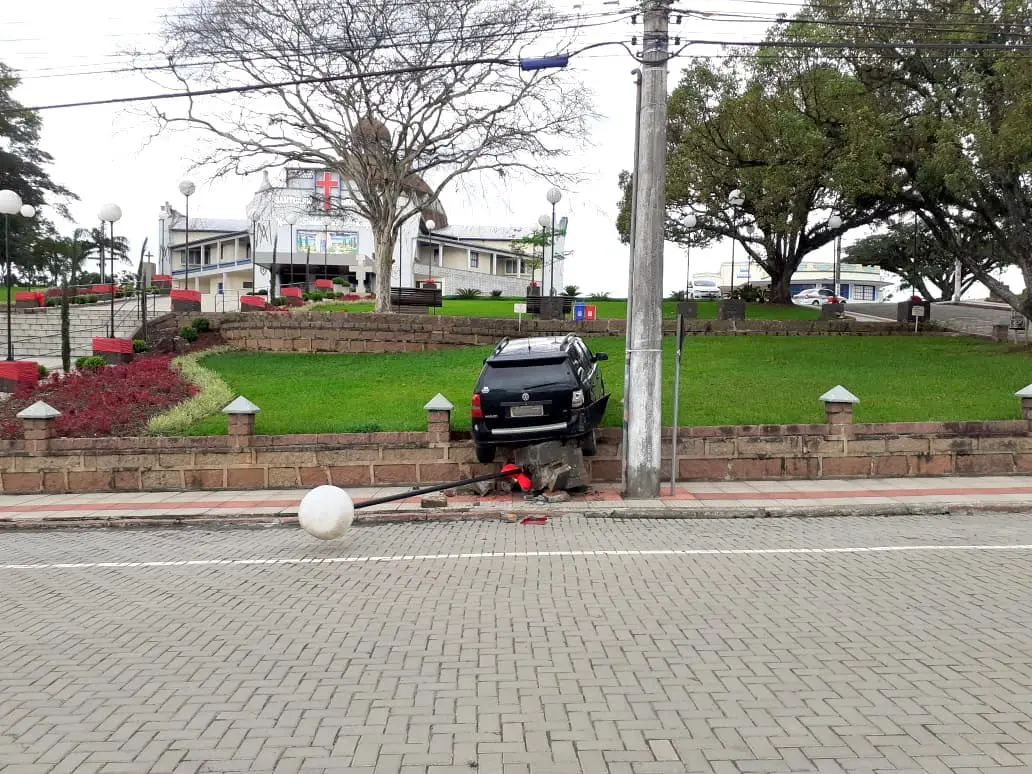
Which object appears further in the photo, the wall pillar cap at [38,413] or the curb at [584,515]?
the wall pillar cap at [38,413]

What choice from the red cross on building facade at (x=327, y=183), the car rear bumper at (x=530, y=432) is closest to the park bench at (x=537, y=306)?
the car rear bumper at (x=530, y=432)

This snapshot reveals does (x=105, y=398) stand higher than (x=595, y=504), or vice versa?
(x=105, y=398)

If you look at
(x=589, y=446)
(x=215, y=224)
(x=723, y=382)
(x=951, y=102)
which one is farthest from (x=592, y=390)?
(x=215, y=224)

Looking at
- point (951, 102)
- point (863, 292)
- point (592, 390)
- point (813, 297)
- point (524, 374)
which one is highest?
point (863, 292)

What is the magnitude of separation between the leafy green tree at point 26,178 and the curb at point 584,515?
48.6m

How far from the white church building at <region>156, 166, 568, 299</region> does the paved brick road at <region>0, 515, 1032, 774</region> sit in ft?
140

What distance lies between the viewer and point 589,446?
1297 centimetres

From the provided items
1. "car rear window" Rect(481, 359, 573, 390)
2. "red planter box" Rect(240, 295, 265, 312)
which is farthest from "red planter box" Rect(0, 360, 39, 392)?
"car rear window" Rect(481, 359, 573, 390)

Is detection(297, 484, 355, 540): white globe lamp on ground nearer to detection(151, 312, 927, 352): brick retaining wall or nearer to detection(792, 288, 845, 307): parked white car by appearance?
detection(151, 312, 927, 352): brick retaining wall

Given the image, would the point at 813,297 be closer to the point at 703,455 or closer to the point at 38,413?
the point at 703,455

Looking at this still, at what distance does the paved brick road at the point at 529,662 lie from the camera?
409cm

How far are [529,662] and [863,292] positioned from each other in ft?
312

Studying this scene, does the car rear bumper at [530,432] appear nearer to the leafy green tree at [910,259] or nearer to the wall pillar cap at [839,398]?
the wall pillar cap at [839,398]

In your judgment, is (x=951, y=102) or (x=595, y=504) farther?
(x=951, y=102)
